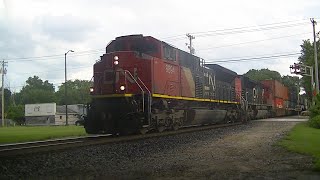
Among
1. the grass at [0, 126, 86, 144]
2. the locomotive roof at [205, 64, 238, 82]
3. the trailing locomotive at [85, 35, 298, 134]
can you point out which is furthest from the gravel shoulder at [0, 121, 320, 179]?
the locomotive roof at [205, 64, 238, 82]

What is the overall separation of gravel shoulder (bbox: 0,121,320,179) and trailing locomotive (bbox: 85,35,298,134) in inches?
184

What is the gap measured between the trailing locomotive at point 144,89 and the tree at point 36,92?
109907mm

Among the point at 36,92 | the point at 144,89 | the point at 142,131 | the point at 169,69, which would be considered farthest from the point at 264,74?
the point at 142,131

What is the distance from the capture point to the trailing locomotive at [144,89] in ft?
56.5

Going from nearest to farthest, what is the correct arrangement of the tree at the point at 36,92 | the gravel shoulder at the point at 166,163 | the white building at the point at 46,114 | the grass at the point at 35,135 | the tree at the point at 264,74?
the gravel shoulder at the point at 166,163 → the grass at the point at 35,135 → the white building at the point at 46,114 → the tree at the point at 36,92 → the tree at the point at 264,74

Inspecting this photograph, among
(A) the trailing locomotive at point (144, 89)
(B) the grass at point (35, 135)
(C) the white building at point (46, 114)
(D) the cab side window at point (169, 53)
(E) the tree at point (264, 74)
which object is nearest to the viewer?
(A) the trailing locomotive at point (144, 89)

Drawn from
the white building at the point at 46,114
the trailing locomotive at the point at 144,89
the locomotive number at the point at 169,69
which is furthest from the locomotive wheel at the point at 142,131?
the white building at the point at 46,114

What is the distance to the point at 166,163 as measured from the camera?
932cm

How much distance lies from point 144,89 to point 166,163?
8651mm

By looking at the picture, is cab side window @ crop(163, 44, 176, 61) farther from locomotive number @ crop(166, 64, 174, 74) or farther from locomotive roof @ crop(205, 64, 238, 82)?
locomotive roof @ crop(205, 64, 238, 82)

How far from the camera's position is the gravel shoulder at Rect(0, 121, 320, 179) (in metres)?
7.91

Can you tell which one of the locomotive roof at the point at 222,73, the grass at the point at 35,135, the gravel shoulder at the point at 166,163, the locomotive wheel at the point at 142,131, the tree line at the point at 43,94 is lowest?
the grass at the point at 35,135

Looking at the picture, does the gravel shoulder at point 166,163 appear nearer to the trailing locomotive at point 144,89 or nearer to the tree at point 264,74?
the trailing locomotive at point 144,89

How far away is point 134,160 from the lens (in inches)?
394
